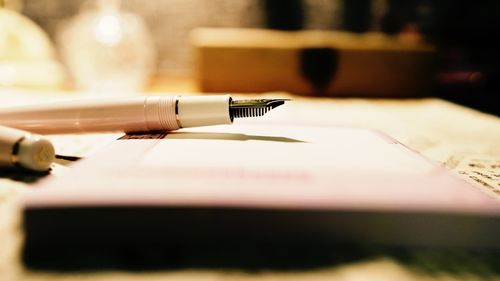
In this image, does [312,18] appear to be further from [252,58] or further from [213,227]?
[213,227]

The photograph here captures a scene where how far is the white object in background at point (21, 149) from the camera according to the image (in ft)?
0.93

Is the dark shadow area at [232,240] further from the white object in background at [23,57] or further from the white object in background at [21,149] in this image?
the white object in background at [23,57]

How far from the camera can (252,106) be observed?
1.07ft

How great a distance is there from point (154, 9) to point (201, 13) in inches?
7.8

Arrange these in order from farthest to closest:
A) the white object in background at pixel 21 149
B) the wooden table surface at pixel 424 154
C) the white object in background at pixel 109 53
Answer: the white object in background at pixel 109 53 < the white object in background at pixel 21 149 < the wooden table surface at pixel 424 154

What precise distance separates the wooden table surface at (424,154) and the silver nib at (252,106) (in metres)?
0.14

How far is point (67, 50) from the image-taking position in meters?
1.74

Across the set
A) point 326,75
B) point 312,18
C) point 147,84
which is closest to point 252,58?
point 326,75

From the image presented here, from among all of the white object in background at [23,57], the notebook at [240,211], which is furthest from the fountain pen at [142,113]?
the white object in background at [23,57]

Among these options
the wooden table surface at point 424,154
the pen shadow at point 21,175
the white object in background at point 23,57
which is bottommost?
the wooden table surface at point 424,154

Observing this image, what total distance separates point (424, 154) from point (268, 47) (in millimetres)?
806

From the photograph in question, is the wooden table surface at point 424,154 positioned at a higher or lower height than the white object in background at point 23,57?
lower

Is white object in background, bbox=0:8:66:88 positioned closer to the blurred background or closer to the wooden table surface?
the blurred background

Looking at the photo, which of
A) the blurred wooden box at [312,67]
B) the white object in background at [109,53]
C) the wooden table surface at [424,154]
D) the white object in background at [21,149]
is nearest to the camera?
the wooden table surface at [424,154]
